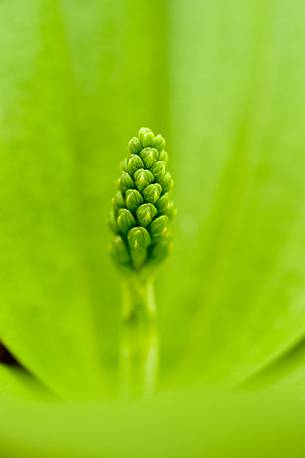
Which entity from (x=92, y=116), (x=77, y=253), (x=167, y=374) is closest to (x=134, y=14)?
(x=92, y=116)

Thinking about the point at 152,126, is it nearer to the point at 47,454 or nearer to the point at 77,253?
the point at 77,253

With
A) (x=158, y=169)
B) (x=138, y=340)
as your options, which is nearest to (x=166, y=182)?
(x=158, y=169)

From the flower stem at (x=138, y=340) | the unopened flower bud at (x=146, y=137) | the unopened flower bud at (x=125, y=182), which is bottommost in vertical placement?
the flower stem at (x=138, y=340)

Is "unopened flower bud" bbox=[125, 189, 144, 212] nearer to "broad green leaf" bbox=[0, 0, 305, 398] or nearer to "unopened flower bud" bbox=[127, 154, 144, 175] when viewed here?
"unopened flower bud" bbox=[127, 154, 144, 175]

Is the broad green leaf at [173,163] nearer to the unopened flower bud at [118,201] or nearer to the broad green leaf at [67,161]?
the broad green leaf at [67,161]

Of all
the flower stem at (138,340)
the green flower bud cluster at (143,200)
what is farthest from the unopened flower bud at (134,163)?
the flower stem at (138,340)

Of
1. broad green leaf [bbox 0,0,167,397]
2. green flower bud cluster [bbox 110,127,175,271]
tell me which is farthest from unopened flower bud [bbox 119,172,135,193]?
broad green leaf [bbox 0,0,167,397]
